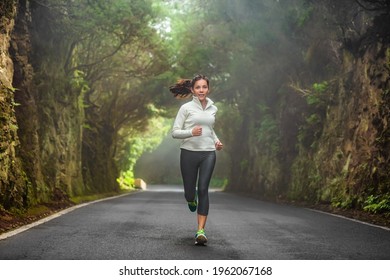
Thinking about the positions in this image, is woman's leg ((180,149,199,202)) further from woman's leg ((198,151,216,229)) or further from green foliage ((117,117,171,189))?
green foliage ((117,117,171,189))

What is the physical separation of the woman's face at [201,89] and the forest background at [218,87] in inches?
183

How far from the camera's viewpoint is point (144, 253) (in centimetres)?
620

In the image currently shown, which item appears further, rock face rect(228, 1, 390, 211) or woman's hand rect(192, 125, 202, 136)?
rock face rect(228, 1, 390, 211)

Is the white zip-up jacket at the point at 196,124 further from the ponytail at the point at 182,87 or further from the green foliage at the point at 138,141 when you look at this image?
the green foliage at the point at 138,141

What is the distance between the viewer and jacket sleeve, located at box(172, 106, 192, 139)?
6.63 m

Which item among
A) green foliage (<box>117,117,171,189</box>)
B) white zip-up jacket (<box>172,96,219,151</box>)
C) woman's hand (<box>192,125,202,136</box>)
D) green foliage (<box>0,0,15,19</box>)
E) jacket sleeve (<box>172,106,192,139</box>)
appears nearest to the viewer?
woman's hand (<box>192,125,202,136</box>)

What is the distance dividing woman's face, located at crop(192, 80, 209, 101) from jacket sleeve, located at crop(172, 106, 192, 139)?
264 millimetres

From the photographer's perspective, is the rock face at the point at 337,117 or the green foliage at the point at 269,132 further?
the green foliage at the point at 269,132

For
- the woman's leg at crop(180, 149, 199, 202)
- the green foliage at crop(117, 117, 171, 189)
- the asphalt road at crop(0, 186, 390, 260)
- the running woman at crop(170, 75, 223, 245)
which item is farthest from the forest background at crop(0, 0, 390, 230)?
the green foliage at crop(117, 117, 171, 189)

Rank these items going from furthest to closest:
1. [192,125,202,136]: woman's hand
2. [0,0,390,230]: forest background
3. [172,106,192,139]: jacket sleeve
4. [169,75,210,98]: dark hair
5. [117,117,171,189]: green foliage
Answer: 1. [117,117,171,189]: green foliage
2. [0,0,390,230]: forest background
3. [169,75,210,98]: dark hair
4. [172,106,192,139]: jacket sleeve
5. [192,125,202,136]: woman's hand

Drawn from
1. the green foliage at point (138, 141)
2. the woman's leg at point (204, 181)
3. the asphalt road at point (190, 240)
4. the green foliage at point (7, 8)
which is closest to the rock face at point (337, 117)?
the asphalt road at point (190, 240)

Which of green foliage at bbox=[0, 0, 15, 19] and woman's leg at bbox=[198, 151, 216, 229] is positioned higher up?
green foliage at bbox=[0, 0, 15, 19]

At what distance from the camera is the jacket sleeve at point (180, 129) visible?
663cm

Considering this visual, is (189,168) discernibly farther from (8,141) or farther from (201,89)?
(8,141)
